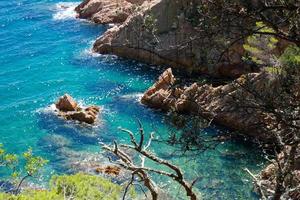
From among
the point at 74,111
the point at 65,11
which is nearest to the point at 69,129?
the point at 74,111

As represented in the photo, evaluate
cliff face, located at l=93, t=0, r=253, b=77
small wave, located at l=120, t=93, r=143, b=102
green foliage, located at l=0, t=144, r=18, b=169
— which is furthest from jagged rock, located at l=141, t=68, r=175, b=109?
green foliage, located at l=0, t=144, r=18, b=169

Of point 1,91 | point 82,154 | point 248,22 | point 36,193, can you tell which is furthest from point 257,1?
point 1,91

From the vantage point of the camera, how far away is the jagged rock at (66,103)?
3247 cm

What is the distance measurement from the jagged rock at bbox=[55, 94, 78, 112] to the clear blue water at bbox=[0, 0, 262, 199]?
105 cm

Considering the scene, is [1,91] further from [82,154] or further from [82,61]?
[82,154]

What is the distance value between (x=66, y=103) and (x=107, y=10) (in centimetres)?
1898

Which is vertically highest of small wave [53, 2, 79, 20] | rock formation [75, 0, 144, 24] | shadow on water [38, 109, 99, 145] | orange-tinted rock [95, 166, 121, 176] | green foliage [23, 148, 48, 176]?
green foliage [23, 148, 48, 176]

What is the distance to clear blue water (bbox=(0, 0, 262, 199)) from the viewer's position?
26.4 m

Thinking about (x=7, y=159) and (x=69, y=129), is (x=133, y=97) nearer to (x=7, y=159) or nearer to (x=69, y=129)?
(x=69, y=129)

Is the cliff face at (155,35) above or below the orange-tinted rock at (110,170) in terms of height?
above

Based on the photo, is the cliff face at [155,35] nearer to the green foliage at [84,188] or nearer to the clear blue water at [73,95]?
the clear blue water at [73,95]

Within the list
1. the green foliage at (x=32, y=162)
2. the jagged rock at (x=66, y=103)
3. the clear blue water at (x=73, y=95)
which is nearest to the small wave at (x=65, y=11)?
the clear blue water at (x=73, y=95)

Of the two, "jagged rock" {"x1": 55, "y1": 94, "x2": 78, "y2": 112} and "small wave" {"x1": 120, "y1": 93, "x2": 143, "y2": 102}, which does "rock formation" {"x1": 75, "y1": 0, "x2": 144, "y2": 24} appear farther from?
"jagged rock" {"x1": 55, "y1": 94, "x2": 78, "y2": 112}

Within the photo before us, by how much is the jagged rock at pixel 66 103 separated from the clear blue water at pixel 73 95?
1.05m
